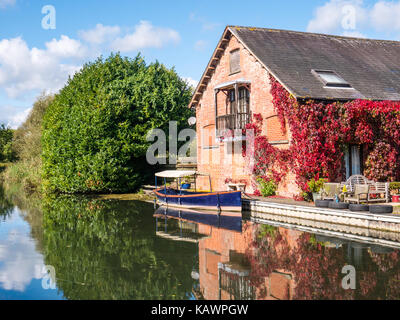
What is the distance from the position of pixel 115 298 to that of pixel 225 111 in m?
17.3

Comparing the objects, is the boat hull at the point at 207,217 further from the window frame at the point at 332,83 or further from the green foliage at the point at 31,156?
the green foliage at the point at 31,156

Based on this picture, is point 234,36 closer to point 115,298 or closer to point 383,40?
point 383,40

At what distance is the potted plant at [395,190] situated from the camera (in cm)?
1553

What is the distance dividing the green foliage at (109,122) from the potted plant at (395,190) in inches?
643

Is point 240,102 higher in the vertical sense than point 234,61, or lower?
lower

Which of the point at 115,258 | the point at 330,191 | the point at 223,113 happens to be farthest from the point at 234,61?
the point at 115,258

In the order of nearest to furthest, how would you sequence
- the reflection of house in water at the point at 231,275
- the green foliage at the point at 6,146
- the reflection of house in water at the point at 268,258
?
the reflection of house in water at the point at 231,275
the reflection of house in water at the point at 268,258
the green foliage at the point at 6,146

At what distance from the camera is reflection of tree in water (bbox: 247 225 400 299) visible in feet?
23.8

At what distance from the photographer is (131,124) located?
93.5 feet

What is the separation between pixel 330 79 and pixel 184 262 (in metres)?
12.9

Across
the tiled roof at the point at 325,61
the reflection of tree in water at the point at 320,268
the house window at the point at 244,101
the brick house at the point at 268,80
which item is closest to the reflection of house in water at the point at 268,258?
the reflection of tree in water at the point at 320,268

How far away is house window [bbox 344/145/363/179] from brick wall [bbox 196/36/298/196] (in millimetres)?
2612

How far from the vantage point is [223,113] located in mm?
23703

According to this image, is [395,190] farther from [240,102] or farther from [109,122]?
[109,122]
